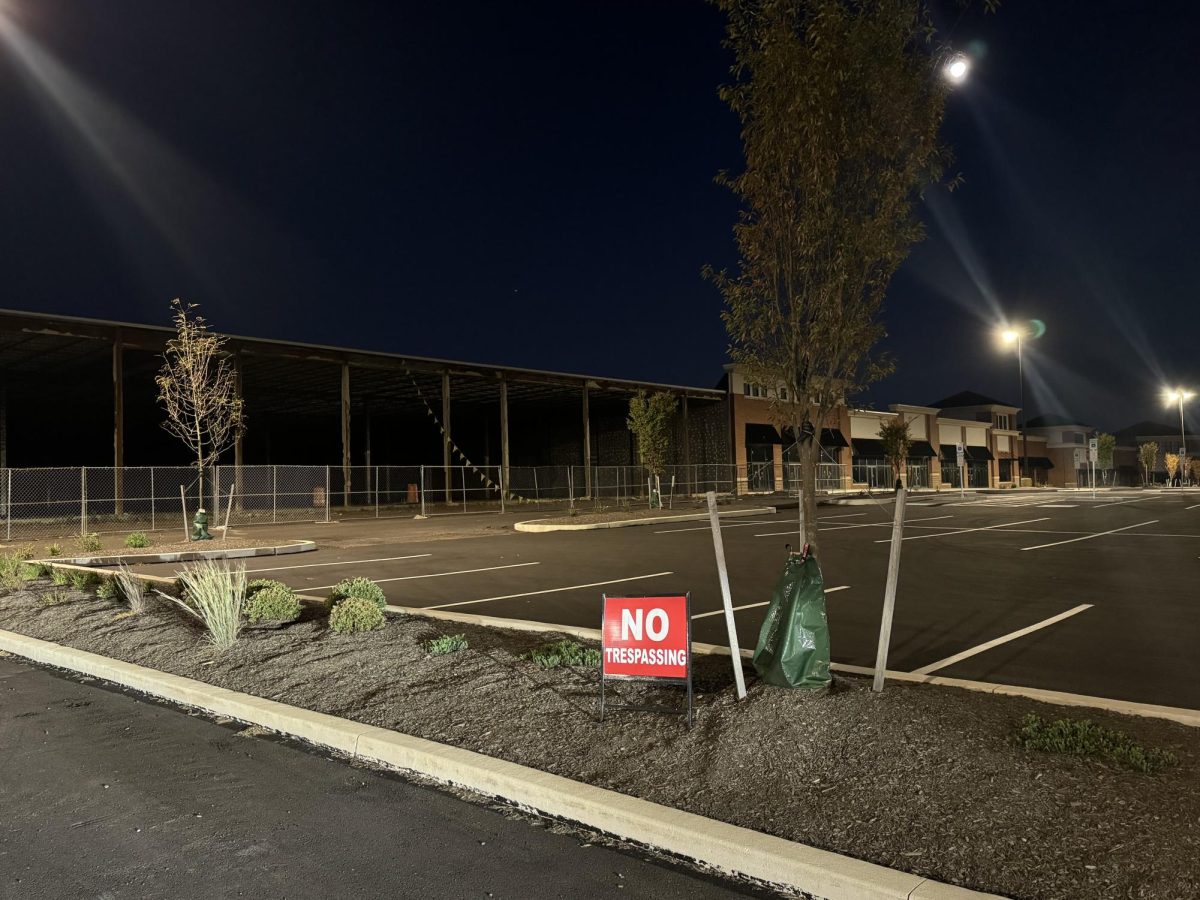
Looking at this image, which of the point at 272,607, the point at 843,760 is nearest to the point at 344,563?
the point at 272,607

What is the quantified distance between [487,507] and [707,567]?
29895mm

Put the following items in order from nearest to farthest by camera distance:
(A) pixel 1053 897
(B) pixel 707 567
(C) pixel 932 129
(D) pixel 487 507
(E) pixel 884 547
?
(A) pixel 1053 897 < (C) pixel 932 129 < (B) pixel 707 567 < (E) pixel 884 547 < (D) pixel 487 507

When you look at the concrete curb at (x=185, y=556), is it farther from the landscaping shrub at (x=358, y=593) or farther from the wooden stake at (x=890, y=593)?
the wooden stake at (x=890, y=593)

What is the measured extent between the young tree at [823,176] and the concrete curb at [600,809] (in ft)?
8.59

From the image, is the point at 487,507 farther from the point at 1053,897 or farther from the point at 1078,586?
the point at 1053,897

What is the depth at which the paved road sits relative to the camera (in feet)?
12.7

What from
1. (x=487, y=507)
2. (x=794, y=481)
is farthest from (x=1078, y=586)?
(x=794, y=481)

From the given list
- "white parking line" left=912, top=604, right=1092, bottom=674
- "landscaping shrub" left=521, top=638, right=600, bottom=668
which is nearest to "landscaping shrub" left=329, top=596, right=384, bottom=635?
"landscaping shrub" left=521, top=638, right=600, bottom=668

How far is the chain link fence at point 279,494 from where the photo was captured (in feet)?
94.6

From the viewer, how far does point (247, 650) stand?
8070 millimetres

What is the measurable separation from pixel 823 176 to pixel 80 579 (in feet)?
37.6

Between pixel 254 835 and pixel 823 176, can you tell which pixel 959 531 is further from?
pixel 254 835

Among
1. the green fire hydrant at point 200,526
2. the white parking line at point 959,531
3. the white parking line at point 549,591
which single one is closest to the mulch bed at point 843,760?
the white parking line at point 549,591

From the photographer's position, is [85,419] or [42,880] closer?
[42,880]
